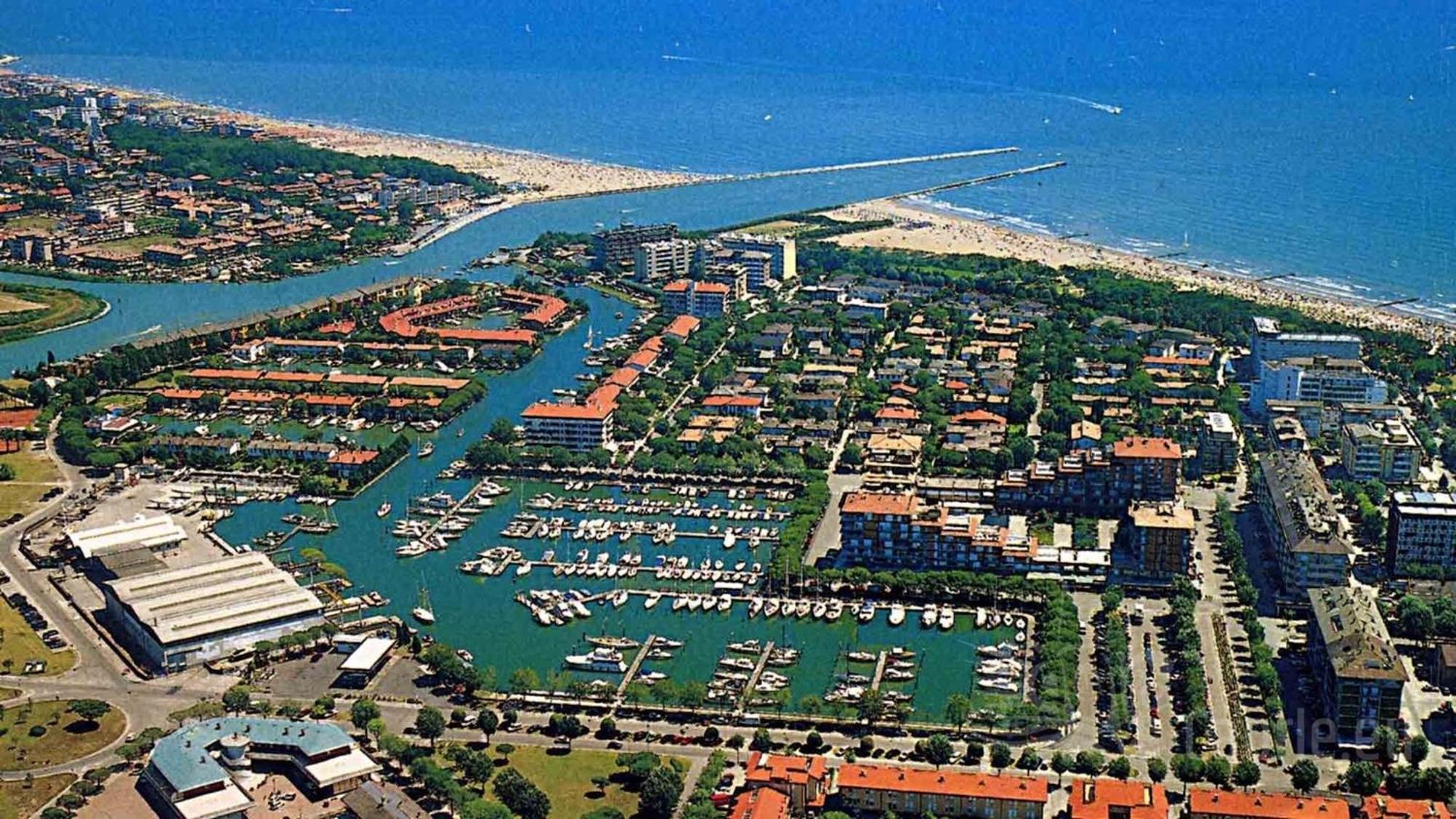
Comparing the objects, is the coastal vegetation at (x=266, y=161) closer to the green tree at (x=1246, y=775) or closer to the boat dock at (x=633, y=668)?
the boat dock at (x=633, y=668)

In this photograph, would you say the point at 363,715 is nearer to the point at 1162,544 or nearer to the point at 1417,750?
the point at 1162,544

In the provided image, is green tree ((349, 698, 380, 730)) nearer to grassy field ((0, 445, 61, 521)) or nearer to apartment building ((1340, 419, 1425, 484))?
grassy field ((0, 445, 61, 521))

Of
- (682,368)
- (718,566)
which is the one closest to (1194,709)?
(718,566)

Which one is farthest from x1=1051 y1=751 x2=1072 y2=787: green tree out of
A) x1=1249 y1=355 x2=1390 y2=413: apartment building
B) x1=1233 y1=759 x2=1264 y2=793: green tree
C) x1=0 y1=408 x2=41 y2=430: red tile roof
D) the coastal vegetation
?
the coastal vegetation

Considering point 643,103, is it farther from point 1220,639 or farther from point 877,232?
point 1220,639

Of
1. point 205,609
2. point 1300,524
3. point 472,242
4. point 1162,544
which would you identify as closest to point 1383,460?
point 1300,524

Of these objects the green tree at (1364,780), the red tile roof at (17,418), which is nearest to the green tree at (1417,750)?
the green tree at (1364,780)
